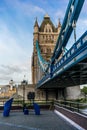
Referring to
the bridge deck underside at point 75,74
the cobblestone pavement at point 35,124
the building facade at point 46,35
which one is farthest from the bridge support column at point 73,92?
the cobblestone pavement at point 35,124

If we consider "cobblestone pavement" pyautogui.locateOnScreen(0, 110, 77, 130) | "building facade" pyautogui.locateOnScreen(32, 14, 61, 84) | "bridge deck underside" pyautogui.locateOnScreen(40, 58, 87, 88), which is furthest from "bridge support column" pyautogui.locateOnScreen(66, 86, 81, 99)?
"cobblestone pavement" pyautogui.locateOnScreen(0, 110, 77, 130)

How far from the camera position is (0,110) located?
110 ft

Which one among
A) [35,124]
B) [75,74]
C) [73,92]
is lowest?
[35,124]

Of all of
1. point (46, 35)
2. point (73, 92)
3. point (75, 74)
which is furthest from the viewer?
point (46, 35)

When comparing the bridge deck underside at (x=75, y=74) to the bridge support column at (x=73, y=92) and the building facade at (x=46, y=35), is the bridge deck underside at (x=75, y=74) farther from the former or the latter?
the building facade at (x=46, y=35)

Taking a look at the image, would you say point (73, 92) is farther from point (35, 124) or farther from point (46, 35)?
point (35, 124)

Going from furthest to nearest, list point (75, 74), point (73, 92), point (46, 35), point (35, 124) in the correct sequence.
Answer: point (46, 35)
point (73, 92)
point (75, 74)
point (35, 124)

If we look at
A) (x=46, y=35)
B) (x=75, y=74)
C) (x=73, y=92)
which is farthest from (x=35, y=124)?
(x=46, y=35)

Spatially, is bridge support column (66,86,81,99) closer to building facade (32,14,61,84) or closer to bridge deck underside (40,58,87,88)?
building facade (32,14,61,84)

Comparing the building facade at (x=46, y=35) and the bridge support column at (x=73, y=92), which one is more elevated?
the building facade at (x=46, y=35)

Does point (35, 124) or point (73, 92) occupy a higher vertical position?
point (73, 92)

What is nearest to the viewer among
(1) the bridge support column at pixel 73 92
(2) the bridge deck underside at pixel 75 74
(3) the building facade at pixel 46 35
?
(2) the bridge deck underside at pixel 75 74

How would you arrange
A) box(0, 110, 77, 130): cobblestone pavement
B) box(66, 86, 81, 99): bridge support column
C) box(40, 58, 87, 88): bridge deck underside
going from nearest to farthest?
box(0, 110, 77, 130): cobblestone pavement → box(40, 58, 87, 88): bridge deck underside → box(66, 86, 81, 99): bridge support column

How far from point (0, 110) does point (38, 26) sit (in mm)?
110047
